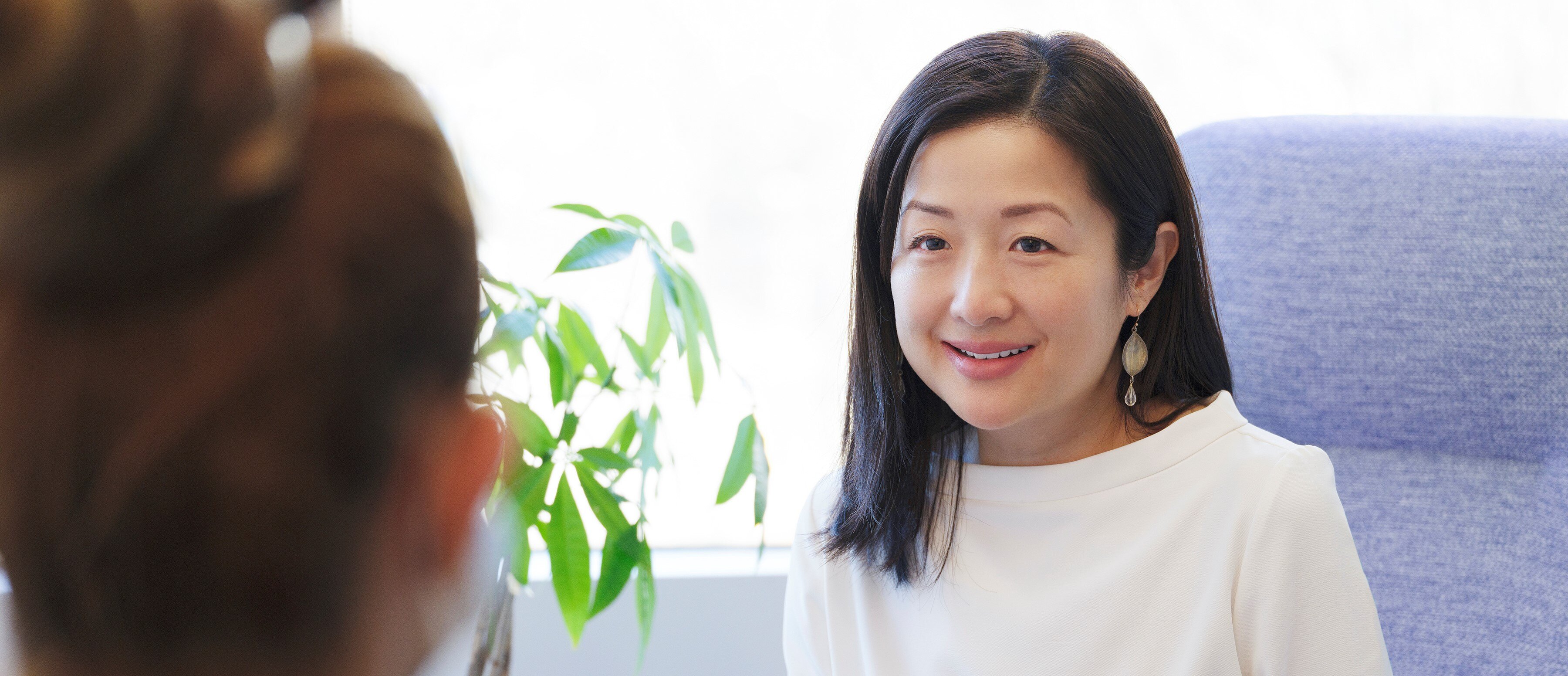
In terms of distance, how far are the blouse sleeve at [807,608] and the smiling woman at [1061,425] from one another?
0.04m

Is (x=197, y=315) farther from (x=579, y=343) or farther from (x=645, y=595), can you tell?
(x=645, y=595)

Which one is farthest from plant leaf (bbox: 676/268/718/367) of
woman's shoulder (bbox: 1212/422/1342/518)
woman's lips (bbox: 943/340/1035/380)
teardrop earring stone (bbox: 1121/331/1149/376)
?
woman's shoulder (bbox: 1212/422/1342/518)

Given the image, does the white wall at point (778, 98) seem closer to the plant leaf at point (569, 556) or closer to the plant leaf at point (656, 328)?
the plant leaf at point (656, 328)

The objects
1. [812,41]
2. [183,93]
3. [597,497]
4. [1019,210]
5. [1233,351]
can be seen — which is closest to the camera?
[183,93]

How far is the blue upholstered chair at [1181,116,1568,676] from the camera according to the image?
112 centimetres

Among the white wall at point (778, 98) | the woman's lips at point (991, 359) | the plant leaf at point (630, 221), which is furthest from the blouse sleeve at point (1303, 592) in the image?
the white wall at point (778, 98)

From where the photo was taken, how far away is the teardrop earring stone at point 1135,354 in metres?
1.08

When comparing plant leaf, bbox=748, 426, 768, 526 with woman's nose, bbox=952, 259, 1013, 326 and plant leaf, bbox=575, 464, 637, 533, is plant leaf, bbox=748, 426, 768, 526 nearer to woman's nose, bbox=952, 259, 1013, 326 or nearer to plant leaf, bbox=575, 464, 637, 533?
plant leaf, bbox=575, 464, 637, 533

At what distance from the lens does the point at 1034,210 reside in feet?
3.13

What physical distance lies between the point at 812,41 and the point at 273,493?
158 centimetres

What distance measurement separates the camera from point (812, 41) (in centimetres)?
175

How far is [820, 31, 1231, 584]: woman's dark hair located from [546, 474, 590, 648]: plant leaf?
11.3 inches

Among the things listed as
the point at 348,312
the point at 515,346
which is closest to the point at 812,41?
the point at 515,346

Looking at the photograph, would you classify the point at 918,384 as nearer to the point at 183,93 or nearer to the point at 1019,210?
the point at 1019,210
